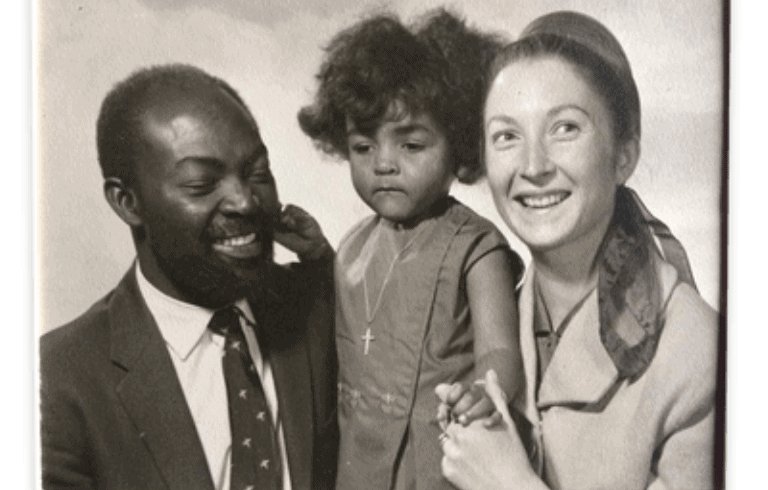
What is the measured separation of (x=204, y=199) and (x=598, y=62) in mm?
913

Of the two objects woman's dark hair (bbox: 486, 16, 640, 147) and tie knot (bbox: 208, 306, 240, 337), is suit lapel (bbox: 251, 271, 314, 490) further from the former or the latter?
woman's dark hair (bbox: 486, 16, 640, 147)

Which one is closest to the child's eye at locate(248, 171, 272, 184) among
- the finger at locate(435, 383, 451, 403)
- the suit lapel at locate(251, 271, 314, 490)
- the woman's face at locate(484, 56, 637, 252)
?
the suit lapel at locate(251, 271, 314, 490)

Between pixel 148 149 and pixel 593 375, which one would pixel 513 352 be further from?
pixel 148 149

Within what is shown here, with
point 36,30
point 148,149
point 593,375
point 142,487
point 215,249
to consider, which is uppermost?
point 36,30

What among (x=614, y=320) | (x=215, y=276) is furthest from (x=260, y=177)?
(x=614, y=320)

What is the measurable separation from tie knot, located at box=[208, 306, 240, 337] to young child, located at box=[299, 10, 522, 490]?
241 millimetres

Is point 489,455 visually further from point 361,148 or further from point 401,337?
point 361,148

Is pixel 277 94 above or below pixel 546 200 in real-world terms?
above

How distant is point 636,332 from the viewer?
2363 millimetres

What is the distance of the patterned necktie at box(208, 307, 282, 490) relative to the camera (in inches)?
93.3

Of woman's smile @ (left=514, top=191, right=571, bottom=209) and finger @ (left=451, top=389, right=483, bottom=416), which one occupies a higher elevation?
woman's smile @ (left=514, top=191, right=571, bottom=209)

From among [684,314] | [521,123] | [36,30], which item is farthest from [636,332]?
[36,30]

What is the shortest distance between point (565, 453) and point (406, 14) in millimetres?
1025

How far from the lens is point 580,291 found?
238cm
